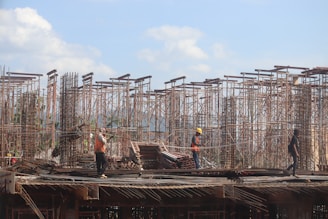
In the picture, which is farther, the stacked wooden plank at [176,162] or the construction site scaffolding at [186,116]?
the construction site scaffolding at [186,116]

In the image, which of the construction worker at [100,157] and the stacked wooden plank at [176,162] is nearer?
the construction worker at [100,157]

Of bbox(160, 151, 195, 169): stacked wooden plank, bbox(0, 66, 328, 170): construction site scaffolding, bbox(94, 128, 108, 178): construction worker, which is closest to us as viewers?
bbox(94, 128, 108, 178): construction worker

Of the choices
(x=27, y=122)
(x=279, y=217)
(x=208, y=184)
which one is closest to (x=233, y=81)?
(x=27, y=122)

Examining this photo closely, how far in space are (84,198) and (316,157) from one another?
60.0ft

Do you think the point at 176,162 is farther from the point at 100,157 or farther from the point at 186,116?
the point at 186,116

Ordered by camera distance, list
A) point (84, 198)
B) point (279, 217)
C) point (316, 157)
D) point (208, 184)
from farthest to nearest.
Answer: point (316, 157) < point (279, 217) < point (208, 184) < point (84, 198)

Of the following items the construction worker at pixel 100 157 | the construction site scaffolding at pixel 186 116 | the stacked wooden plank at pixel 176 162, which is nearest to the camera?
the construction worker at pixel 100 157

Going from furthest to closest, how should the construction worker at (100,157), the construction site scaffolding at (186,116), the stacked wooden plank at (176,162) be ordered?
the construction site scaffolding at (186,116) → the stacked wooden plank at (176,162) → the construction worker at (100,157)

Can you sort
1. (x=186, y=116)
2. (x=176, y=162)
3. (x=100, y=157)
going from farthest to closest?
(x=186, y=116)
(x=176, y=162)
(x=100, y=157)

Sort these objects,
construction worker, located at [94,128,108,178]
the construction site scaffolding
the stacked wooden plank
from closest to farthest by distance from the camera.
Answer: construction worker, located at [94,128,108,178] → the stacked wooden plank → the construction site scaffolding

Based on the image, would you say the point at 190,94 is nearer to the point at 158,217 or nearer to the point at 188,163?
the point at 188,163

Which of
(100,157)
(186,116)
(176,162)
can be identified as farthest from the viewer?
(186,116)

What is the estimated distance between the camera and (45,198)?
45.3 ft

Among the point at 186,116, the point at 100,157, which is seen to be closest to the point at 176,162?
the point at 100,157
